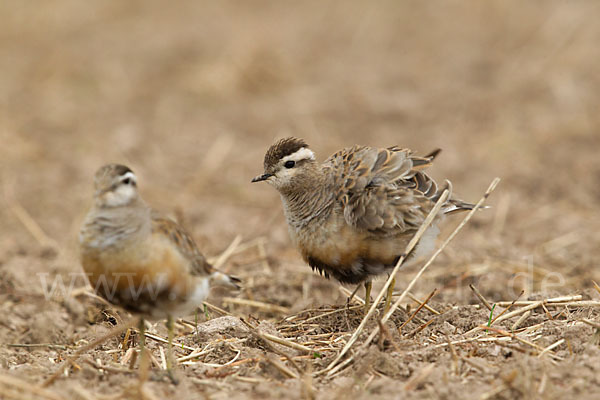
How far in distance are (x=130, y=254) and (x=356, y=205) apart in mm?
2070

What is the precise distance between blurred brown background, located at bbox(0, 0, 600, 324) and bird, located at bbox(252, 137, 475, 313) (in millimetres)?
1253

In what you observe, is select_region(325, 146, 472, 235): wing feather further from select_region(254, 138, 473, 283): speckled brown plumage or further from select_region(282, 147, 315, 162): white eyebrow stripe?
select_region(282, 147, 315, 162): white eyebrow stripe

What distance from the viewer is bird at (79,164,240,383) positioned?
188 inches

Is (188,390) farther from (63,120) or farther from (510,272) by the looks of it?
(63,120)

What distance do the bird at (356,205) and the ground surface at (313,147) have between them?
548mm

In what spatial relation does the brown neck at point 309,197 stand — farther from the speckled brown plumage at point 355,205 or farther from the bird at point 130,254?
the bird at point 130,254

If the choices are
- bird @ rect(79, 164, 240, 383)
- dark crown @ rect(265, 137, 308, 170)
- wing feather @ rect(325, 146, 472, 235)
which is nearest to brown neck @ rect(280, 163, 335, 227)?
wing feather @ rect(325, 146, 472, 235)

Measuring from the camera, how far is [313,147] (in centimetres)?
1212

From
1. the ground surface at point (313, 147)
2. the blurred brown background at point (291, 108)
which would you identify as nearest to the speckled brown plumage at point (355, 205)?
the ground surface at point (313, 147)

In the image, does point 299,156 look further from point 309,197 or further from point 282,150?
point 309,197

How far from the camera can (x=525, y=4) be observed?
17.7 meters

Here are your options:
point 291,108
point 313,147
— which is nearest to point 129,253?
point 313,147

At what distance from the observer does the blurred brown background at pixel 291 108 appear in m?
9.72

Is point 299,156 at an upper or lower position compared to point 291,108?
upper
